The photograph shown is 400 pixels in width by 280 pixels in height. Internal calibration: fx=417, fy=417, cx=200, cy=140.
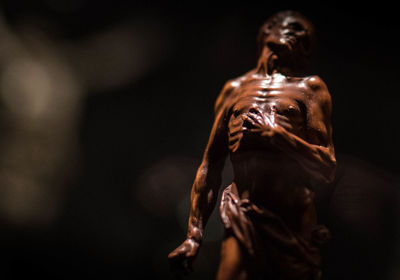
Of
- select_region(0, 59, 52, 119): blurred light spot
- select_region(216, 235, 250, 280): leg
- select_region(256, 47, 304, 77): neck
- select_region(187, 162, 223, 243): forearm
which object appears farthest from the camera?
select_region(0, 59, 52, 119): blurred light spot

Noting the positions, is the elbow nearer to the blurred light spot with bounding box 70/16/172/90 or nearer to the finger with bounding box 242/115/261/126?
the finger with bounding box 242/115/261/126

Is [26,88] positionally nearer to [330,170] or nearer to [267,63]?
[267,63]

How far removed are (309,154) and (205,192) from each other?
578 mm

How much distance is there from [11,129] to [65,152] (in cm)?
44

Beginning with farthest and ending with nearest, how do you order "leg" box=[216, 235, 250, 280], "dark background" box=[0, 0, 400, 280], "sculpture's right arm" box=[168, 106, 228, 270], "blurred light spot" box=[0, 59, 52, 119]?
"blurred light spot" box=[0, 59, 52, 119] → "dark background" box=[0, 0, 400, 280] → "sculpture's right arm" box=[168, 106, 228, 270] → "leg" box=[216, 235, 250, 280]

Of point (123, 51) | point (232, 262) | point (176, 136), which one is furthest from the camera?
point (123, 51)

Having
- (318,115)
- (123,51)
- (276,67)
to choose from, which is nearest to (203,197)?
(318,115)

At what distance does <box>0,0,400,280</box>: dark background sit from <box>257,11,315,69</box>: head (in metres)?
0.66

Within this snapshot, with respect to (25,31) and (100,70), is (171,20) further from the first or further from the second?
(25,31)

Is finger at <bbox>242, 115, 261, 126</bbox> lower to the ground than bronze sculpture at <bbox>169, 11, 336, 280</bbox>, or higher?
higher

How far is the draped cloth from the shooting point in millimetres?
1965

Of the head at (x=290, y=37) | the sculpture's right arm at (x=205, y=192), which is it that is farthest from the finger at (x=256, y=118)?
the head at (x=290, y=37)

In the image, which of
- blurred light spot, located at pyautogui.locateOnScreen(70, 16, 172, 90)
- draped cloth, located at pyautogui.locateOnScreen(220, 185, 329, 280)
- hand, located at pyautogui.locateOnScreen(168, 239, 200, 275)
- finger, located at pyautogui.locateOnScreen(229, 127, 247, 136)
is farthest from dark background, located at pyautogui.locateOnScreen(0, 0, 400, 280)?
finger, located at pyautogui.locateOnScreen(229, 127, 247, 136)

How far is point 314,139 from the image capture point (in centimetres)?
213
